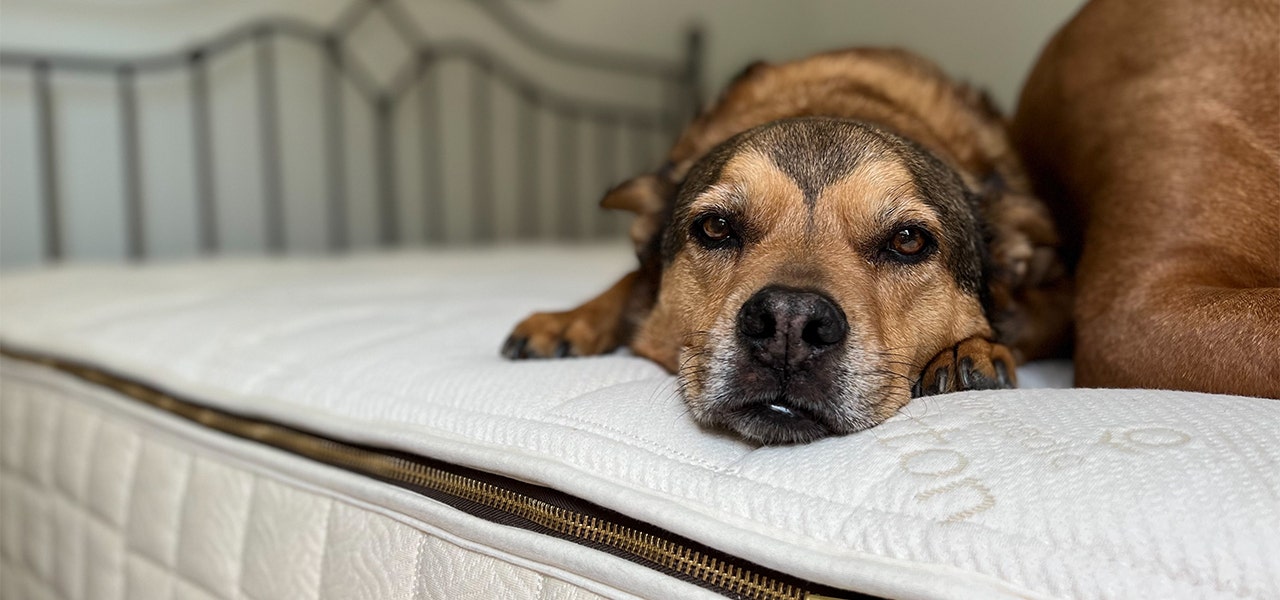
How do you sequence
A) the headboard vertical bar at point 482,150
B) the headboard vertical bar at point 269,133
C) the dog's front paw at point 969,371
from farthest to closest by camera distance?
the headboard vertical bar at point 482,150 → the headboard vertical bar at point 269,133 → the dog's front paw at point 969,371

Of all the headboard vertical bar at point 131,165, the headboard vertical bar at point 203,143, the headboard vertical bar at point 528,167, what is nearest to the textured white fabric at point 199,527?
the headboard vertical bar at point 131,165

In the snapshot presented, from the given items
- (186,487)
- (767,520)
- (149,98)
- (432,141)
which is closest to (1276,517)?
(767,520)

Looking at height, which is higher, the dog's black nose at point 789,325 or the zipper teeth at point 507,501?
the dog's black nose at point 789,325

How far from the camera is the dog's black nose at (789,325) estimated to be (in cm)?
86

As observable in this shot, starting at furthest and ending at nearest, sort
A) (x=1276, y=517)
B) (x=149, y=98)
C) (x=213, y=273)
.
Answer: (x=149, y=98), (x=213, y=273), (x=1276, y=517)

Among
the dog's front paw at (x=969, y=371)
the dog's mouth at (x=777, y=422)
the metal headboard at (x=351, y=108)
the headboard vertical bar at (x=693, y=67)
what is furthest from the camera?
the headboard vertical bar at (x=693, y=67)

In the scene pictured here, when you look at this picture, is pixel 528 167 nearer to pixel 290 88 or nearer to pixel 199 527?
pixel 290 88

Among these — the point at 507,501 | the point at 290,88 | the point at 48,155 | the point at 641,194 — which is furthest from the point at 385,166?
the point at 507,501

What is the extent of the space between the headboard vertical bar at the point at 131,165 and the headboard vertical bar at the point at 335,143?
0.66 m

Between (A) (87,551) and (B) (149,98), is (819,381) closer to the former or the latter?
(A) (87,551)

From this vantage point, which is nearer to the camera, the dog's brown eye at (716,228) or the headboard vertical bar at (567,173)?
the dog's brown eye at (716,228)

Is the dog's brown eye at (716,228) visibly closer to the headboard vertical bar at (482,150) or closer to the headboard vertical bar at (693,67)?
the headboard vertical bar at (482,150)

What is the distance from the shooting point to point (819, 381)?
2.82 ft

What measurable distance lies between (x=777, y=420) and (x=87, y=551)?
3.52 ft
